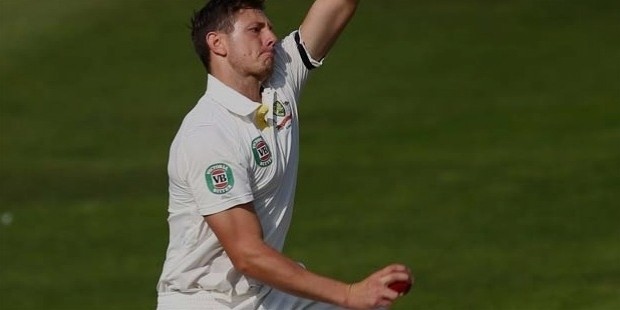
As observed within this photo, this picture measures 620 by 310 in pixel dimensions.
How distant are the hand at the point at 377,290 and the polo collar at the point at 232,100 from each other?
924 millimetres

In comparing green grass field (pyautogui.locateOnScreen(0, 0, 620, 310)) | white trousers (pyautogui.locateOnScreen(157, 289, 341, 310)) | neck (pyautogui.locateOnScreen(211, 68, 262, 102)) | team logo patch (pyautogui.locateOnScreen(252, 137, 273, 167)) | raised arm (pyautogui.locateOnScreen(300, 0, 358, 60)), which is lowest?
white trousers (pyautogui.locateOnScreen(157, 289, 341, 310))

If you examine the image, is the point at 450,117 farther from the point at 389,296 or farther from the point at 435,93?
the point at 389,296

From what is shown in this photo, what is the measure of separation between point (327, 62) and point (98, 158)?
204 inches

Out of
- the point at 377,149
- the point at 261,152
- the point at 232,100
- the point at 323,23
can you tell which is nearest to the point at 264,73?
the point at 232,100

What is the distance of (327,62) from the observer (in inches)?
896

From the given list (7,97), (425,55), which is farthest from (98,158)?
(425,55)

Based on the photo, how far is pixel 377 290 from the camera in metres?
6.30

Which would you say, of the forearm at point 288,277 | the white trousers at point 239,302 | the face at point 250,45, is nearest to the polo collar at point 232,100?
the face at point 250,45

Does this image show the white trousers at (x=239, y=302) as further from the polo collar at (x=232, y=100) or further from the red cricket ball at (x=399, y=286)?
the polo collar at (x=232, y=100)

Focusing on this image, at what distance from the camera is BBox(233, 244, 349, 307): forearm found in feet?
21.1

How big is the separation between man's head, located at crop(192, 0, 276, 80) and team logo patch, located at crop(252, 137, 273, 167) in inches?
12.7

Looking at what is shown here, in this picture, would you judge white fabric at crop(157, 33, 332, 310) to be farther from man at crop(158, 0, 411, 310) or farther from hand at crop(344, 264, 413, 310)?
hand at crop(344, 264, 413, 310)

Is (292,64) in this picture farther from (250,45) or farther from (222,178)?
(222,178)

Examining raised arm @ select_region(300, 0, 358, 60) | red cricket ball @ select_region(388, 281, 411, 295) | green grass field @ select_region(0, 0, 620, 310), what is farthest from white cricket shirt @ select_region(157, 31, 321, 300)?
green grass field @ select_region(0, 0, 620, 310)
